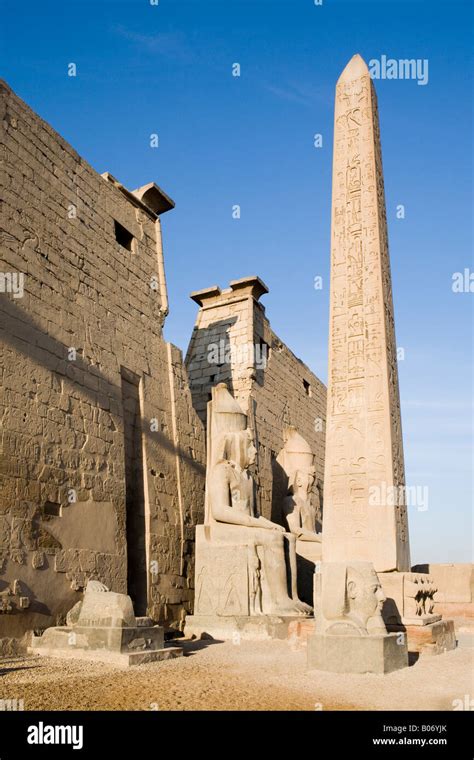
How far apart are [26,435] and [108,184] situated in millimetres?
3828

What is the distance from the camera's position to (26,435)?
6207 mm

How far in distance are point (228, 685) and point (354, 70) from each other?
6.05 metres

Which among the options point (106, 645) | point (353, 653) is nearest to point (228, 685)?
point (353, 653)

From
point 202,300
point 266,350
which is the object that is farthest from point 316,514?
point 202,300

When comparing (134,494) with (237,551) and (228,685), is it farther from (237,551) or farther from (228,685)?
(228,685)

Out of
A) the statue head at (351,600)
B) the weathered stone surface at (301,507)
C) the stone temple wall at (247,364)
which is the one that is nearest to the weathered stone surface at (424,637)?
the statue head at (351,600)

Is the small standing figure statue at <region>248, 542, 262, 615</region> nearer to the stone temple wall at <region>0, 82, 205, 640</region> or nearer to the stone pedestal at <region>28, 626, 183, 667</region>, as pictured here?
the stone temple wall at <region>0, 82, 205, 640</region>

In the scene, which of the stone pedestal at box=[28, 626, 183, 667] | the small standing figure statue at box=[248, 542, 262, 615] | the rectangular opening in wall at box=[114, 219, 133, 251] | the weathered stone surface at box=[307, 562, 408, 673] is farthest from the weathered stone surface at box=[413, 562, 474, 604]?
the rectangular opening in wall at box=[114, 219, 133, 251]

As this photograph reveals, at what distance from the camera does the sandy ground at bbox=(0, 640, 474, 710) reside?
11.9 ft

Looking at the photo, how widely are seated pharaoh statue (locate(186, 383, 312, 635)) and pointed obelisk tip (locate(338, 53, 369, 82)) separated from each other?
13.5ft

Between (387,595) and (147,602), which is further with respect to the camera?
(147,602)

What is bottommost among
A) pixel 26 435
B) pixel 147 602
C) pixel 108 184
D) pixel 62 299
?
pixel 147 602
